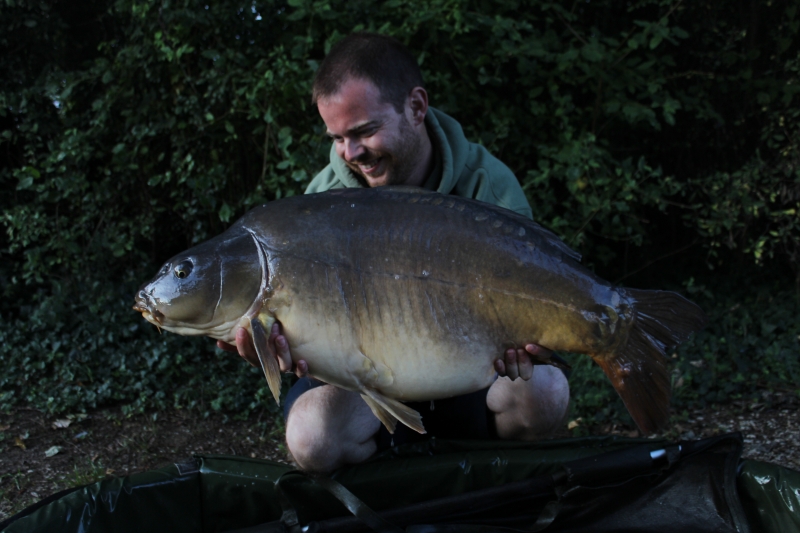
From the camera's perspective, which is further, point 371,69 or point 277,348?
point 371,69

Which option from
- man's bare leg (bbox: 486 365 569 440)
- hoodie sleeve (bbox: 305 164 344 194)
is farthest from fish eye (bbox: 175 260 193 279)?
man's bare leg (bbox: 486 365 569 440)

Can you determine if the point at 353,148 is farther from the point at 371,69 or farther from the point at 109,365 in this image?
the point at 109,365

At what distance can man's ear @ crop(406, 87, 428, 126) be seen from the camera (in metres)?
2.12

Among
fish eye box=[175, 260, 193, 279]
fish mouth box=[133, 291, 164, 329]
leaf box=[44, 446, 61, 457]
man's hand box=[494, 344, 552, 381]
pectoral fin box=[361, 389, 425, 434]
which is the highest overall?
fish eye box=[175, 260, 193, 279]

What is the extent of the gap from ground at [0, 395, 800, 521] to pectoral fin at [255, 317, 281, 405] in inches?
49.1

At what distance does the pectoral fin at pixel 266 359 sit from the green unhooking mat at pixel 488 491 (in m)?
0.42

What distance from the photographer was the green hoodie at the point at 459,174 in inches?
86.1

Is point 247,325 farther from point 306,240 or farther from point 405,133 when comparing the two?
point 405,133

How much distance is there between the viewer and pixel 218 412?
301 centimetres

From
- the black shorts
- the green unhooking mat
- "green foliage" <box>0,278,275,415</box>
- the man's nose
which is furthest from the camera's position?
"green foliage" <box>0,278,275,415</box>

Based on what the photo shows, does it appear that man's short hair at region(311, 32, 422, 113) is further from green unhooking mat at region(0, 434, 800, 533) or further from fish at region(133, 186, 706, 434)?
green unhooking mat at region(0, 434, 800, 533)

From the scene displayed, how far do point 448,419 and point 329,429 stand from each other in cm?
40

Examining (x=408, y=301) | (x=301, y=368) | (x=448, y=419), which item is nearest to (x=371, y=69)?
(x=408, y=301)

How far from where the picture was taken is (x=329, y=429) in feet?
6.32
